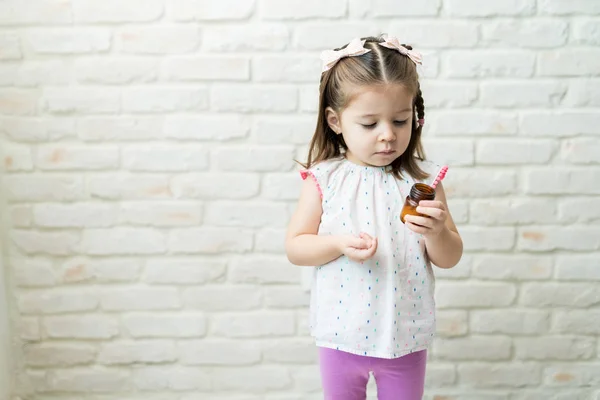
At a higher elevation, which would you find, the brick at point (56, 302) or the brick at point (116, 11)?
the brick at point (116, 11)

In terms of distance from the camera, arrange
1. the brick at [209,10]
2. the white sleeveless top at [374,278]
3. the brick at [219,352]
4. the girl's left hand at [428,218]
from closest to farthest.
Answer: the girl's left hand at [428,218] < the white sleeveless top at [374,278] < the brick at [209,10] < the brick at [219,352]

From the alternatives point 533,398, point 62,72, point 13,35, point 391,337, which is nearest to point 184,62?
point 62,72

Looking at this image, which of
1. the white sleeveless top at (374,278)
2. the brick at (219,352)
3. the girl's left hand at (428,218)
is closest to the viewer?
the girl's left hand at (428,218)

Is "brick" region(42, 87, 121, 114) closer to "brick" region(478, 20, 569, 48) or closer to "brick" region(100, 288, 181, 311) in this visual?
"brick" region(100, 288, 181, 311)

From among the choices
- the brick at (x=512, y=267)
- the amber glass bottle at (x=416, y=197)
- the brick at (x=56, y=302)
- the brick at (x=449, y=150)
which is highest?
the brick at (x=449, y=150)

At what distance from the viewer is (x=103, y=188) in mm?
1988

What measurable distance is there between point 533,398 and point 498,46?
1.16 m

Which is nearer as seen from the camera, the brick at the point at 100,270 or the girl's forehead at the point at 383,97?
the girl's forehead at the point at 383,97

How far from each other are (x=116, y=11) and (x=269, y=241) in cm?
84

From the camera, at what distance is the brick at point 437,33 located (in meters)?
1.89

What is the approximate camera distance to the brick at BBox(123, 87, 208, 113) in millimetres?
1932

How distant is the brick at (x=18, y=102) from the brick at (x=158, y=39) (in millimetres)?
311

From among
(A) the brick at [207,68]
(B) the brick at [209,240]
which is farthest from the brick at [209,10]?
(B) the brick at [209,240]

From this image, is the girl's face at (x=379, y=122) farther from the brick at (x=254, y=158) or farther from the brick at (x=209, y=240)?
the brick at (x=209, y=240)
